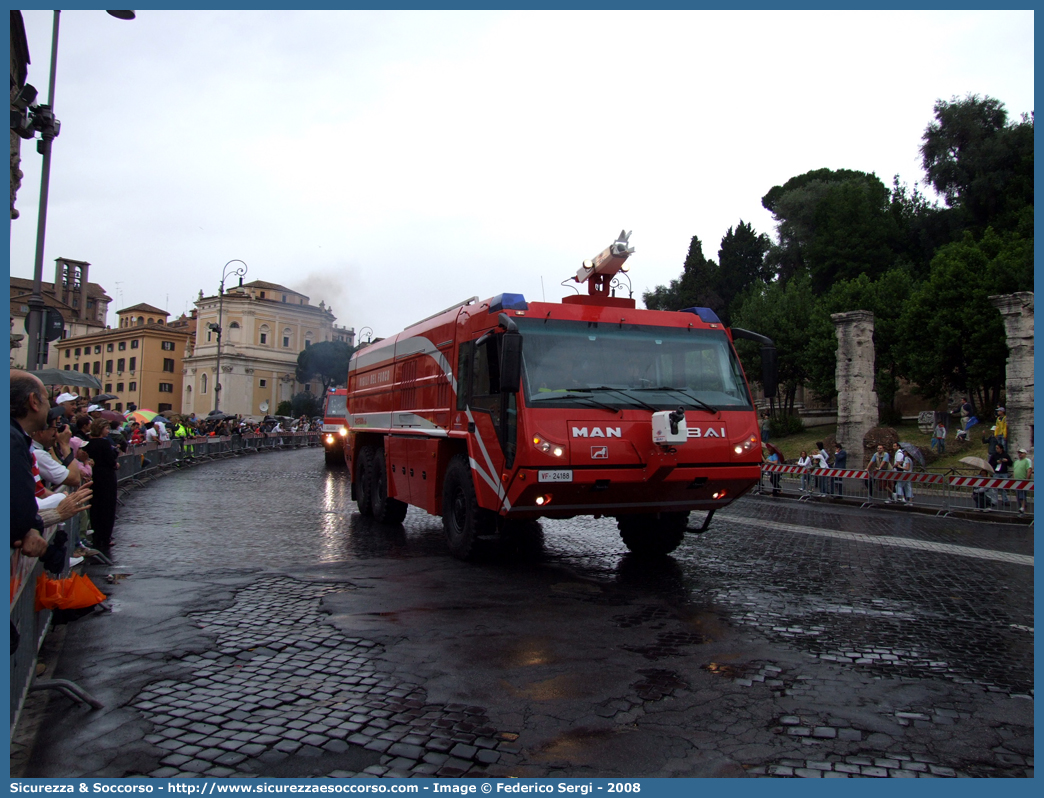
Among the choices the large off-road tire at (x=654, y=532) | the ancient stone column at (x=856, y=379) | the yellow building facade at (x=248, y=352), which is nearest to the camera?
the large off-road tire at (x=654, y=532)

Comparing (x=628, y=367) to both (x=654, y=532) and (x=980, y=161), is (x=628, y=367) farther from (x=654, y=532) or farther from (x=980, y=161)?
(x=980, y=161)

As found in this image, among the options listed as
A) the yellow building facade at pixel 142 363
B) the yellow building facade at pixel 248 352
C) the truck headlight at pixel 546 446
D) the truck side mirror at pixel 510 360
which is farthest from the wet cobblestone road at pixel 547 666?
the yellow building facade at pixel 142 363

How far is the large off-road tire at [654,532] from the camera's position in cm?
959

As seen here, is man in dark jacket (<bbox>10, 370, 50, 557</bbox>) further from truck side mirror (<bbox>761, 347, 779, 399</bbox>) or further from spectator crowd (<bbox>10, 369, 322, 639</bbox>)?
truck side mirror (<bbox>761, 347, 779, 399</bbox>)

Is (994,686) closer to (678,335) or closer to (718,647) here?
(718,647)

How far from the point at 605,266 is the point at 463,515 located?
135 inches

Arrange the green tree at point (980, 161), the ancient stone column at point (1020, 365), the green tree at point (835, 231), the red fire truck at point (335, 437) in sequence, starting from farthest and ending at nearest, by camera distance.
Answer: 1. the green tree at point (835, 231)
2. the green tree at point (980, 161)
3. the red fire truck at point (335, 437)
4. the ancient stone column at point (1020, 365)

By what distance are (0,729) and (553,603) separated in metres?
4.50

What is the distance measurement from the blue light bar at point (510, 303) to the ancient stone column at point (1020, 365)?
19801 mm

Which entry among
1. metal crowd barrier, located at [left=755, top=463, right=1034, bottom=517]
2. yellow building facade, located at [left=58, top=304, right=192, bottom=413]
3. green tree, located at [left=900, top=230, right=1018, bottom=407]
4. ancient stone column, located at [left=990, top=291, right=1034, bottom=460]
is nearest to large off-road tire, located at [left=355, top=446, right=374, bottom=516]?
metal crowd barrier, located at [left=755, top=463, right=1034, bottom=517]

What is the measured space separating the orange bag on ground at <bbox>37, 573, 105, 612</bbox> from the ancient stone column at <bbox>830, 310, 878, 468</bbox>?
1112 inches

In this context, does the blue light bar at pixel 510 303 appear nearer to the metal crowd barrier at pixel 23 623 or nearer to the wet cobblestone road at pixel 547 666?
the wet cobblestone road at pixel 547 666

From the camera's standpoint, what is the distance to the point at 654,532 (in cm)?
985

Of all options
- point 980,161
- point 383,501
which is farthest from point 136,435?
point 980,161
